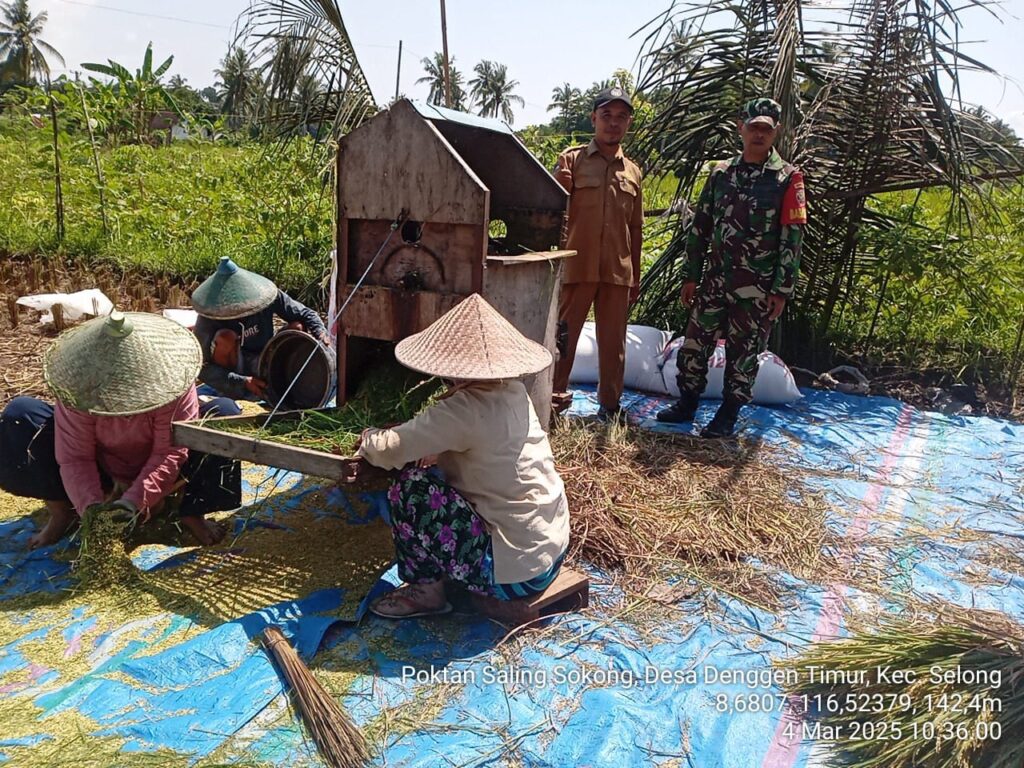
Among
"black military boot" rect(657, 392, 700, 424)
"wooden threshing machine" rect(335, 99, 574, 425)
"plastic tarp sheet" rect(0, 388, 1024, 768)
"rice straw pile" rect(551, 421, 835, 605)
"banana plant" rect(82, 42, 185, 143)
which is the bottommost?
"plastic tarp sheet" rect(0, 388, 1024, 768)

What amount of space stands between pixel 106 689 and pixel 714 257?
11.8 ft

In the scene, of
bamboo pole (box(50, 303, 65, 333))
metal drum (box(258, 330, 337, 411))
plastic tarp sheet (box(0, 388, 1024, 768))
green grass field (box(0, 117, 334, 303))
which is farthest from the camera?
green grass field (box(0, 117, 334, 303))

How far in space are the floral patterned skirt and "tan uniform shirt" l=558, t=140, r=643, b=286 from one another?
91.2 inches

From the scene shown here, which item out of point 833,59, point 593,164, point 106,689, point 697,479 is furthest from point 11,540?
point 833,59

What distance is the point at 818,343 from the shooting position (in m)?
6.17

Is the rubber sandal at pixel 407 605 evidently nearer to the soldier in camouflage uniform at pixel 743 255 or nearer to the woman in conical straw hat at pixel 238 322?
the woman in conical straw hat at pixel 238 322

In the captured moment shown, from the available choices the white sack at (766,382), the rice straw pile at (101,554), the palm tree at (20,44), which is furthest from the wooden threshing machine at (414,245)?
the palm tree at (20,44)

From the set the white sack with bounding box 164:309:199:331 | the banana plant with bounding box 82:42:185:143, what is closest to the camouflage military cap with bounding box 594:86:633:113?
the white sack with bounding box 164:309:199:331

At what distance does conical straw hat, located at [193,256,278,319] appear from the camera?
3.85 metres

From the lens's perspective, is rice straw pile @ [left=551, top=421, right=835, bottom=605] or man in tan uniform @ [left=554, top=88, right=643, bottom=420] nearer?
rice straw pile @ [left=551, top=421, right=835, bottom=605]

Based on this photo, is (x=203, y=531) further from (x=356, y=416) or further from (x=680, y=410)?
(x=680, y=410)

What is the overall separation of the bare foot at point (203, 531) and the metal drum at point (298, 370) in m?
0.75

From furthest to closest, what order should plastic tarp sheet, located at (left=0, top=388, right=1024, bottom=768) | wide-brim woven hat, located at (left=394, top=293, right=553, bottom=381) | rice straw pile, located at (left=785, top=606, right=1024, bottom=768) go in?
wide-brim woven hat, located at (left=394, top=293, right=553, bottom=381) → plastic tarp sheet, located at (left=0, top=388, right=1024, bottom=768) → rice straw pile, located at (left=785, top=606, right=1024, bottom=768)

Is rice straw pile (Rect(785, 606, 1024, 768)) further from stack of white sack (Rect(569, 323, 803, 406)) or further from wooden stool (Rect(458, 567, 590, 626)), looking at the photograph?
stack of white sack (Rect(569, 323, 803, 406))
